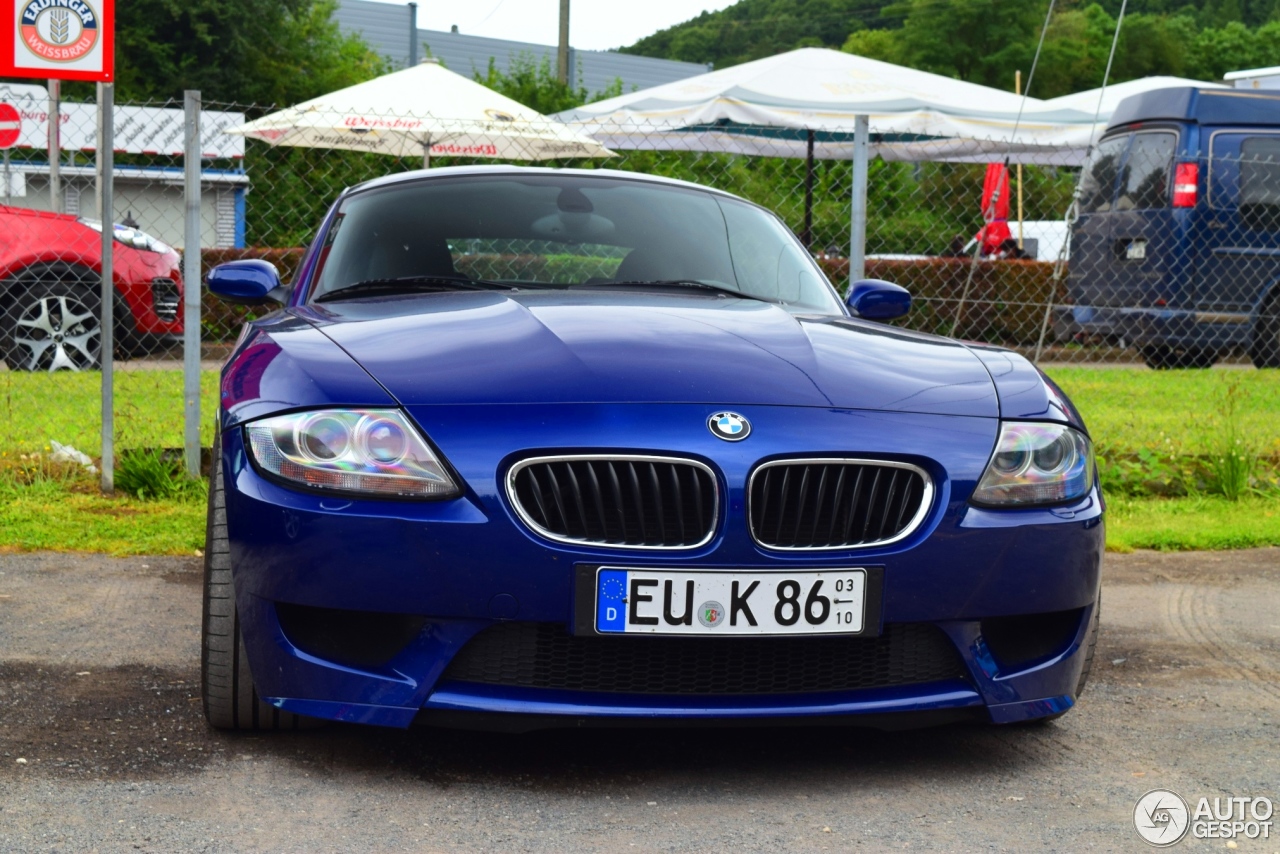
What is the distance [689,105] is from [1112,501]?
18.4ft

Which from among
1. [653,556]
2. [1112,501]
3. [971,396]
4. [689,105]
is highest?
[689,105]

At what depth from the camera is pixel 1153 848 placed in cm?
266

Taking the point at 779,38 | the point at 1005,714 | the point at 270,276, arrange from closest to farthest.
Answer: the point at 1005,714, the point at 270,276, the point at 779,38

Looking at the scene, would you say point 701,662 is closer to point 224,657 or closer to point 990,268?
point 224,657

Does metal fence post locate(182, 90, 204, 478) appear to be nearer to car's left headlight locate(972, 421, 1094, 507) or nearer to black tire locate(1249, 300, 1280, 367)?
car's left headlight locate(972, 421, 1094, 507)

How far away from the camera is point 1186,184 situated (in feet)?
41.0

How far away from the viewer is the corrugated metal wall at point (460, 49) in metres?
60.6

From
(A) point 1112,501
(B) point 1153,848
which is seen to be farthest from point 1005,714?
(A) point 1112,501

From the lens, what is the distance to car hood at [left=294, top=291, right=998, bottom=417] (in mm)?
→ 2920

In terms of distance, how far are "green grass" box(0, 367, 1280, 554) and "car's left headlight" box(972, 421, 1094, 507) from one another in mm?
2955

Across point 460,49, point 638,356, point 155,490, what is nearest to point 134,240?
point 155,490

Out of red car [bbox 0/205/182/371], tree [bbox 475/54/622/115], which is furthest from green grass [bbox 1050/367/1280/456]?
tree [bbox 475/54/622/115]

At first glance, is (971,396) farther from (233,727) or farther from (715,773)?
(233,727)

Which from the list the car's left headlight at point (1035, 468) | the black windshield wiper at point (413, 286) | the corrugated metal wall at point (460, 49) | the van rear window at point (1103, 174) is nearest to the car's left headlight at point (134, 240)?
the black windshield wiper at point (413, 286)
